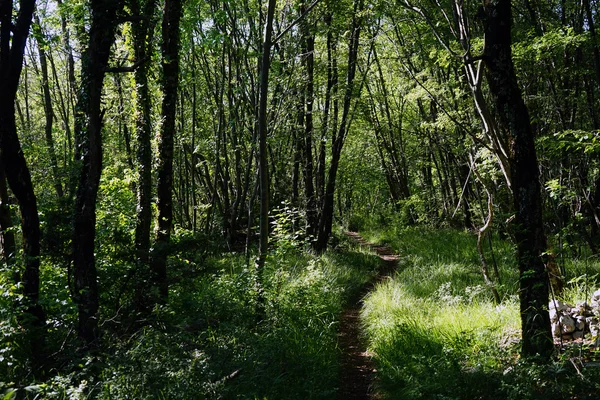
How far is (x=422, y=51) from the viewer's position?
12.1 meters

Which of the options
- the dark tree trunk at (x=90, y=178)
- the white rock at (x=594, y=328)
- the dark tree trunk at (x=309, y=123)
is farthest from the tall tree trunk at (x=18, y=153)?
the dark tree trunk at (x=309, y=123)

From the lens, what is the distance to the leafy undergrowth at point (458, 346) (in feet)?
13.0

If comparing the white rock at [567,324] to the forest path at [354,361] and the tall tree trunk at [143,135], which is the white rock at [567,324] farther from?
the tall tree trunk at [143,135]

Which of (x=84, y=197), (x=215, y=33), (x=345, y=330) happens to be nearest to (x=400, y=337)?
(x=345, y=330)

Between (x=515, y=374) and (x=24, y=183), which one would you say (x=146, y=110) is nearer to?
(x=24, y=183)

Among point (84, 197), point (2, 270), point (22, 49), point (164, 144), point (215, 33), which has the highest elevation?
point (215, 33)

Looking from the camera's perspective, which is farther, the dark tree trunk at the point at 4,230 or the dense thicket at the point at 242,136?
the dark tree trunk at the point at 4,230

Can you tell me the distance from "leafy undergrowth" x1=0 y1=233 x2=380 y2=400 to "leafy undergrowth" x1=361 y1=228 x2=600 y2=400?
80cm

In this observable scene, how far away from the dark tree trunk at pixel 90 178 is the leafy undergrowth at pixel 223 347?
522 mm

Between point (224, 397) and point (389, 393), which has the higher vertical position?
point (224, 397)

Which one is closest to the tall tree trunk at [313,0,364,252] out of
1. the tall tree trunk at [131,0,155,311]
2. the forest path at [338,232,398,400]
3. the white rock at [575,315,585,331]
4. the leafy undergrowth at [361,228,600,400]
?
the forest path at [338,232,398,400]

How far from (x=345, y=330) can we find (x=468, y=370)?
2.73 meters

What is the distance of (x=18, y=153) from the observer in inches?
202

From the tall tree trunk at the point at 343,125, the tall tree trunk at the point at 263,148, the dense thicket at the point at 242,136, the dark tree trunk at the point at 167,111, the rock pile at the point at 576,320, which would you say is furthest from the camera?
the tall tree trunk at the point at 343,125
